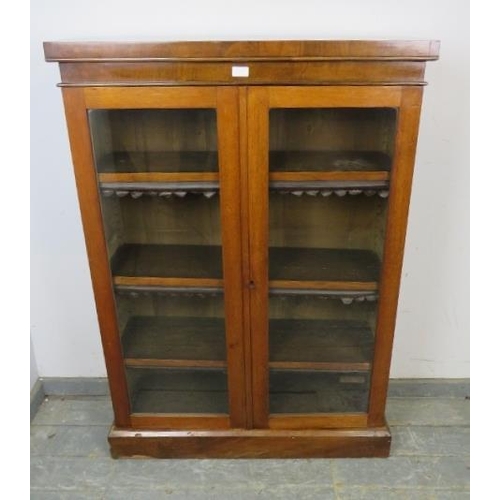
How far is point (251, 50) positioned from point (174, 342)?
968 millimetres

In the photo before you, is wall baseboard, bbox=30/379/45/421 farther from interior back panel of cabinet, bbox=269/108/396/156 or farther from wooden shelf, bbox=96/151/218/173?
interior back panel of cabinet, bbox=269/108/396/156

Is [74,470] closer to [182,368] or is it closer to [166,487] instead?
[166,487]

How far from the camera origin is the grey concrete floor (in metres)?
1.49

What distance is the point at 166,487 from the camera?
1513 millimetres

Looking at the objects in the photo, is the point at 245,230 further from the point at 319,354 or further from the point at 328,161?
the point at 319,354

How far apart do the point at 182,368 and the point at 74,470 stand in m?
0.51

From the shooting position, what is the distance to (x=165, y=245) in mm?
1551

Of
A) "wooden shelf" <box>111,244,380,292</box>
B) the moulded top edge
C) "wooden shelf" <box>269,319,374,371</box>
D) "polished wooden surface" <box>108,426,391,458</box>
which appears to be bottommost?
"polished wooden surface" <box>108,426,391,458</box>

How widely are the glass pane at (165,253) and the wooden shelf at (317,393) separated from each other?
0.62ft

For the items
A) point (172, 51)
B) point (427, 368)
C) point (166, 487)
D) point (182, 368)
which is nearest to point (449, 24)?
point (172, 51)

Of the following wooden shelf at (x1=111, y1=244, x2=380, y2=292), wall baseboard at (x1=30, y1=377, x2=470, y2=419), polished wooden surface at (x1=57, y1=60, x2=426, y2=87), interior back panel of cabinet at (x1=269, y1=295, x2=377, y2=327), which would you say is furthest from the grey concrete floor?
polished wooden surface at (x1=57, y1=60, x2=426, y2=87)

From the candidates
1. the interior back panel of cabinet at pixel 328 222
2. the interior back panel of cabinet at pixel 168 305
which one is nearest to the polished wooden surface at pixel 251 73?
the interior back panel of cabinet at pixel 328 222

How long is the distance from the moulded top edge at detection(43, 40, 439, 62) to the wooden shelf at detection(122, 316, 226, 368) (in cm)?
81

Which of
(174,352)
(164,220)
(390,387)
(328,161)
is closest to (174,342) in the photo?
(174,352)
